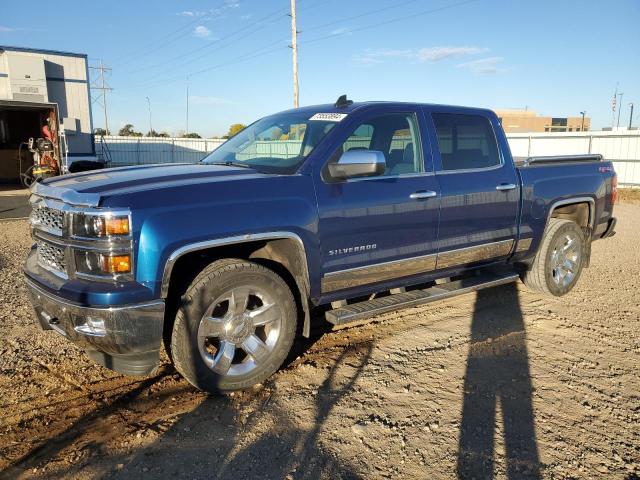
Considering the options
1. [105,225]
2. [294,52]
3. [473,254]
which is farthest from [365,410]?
[294,52]

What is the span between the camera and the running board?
3934 millimetres

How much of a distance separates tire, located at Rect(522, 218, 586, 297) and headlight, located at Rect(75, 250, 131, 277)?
4441 millimetres

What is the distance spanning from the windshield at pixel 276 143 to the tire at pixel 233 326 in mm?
900

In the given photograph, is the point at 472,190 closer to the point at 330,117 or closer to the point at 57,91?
the point at 330,117

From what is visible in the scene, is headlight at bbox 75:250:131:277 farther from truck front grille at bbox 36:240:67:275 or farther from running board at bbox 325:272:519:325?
running board at bbox 325:272:519:325

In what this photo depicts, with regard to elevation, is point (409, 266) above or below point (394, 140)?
below

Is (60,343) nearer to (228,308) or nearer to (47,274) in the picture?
(47,274)

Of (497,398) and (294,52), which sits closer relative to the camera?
(497,398)

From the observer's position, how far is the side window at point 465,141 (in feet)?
15.2

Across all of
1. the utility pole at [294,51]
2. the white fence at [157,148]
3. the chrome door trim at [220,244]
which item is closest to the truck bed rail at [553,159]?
the chrome door trim at [220,244]

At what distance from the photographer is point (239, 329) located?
3.53m

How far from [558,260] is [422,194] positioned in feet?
8.31

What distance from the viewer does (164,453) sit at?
2861 millimetres

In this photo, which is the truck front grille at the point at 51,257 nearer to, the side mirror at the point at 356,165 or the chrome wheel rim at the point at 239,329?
the chrome wheel rim at the point at 239,329
